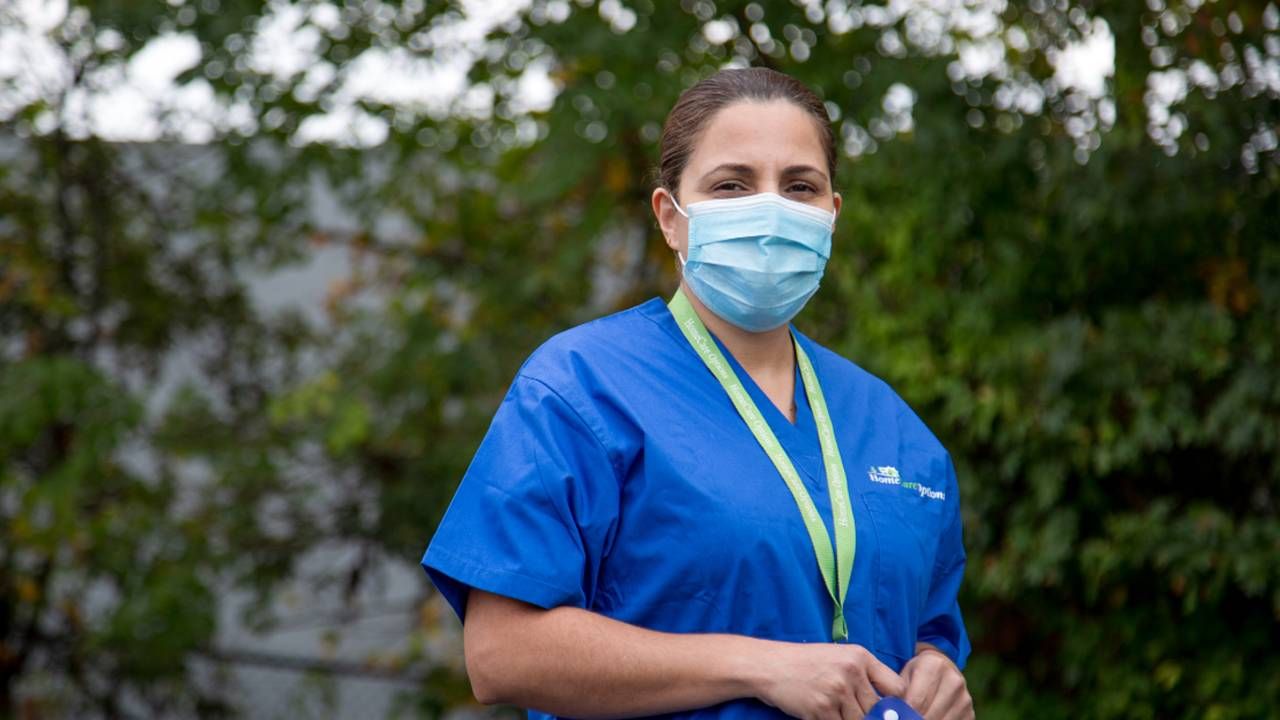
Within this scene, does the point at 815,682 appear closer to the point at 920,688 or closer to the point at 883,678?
the point at 883,678

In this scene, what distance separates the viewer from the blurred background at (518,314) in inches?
168

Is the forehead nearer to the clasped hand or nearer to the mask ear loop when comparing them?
the mask ear loop

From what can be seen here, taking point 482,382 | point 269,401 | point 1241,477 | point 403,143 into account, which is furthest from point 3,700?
point 1241,477

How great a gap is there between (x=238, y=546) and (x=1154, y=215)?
4258mm

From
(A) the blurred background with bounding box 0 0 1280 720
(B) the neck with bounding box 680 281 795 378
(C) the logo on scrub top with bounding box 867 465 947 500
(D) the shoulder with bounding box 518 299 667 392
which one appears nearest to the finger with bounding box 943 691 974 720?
(C) the logo on scrub top with bounding box 867 465 947 500

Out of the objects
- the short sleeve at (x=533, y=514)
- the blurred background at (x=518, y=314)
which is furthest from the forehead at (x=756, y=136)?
the blurred background at (x=518, y=314)

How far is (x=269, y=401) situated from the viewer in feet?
21.7

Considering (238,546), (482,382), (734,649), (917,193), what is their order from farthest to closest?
(238,546) → (482,382) → (917,193) → (734,649)

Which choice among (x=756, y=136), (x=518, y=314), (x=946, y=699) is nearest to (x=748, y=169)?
(x=756, y=136)

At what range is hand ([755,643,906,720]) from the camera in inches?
72.5

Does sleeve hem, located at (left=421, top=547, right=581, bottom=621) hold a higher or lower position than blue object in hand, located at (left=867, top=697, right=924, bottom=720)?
higher

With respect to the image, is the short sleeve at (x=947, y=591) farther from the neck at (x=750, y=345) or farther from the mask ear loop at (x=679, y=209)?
the mask ear loop at (x=679, y=209)

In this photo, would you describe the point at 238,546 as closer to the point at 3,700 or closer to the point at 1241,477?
the point at 3,700

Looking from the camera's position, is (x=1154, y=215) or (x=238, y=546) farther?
(x=238, y=546)
